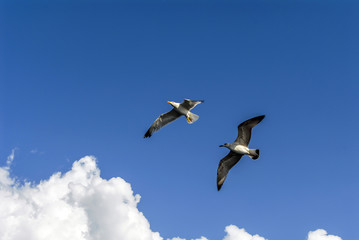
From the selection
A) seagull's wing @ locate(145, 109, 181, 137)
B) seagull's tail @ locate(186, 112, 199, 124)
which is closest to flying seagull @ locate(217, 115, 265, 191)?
seagull's tail @ locate(186, 112, 199, 124)

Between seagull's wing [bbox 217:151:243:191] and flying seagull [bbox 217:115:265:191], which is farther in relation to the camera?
seagull's wing [bbox 217:151:243:191]

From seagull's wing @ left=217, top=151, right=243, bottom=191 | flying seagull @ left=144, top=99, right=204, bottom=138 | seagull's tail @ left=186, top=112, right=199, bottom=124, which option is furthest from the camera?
seagull's tail @ left=186, top=112, right=199, bottom=124

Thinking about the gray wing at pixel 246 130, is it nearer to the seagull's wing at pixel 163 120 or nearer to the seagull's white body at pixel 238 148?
the seagull's white body at pixel 238 148

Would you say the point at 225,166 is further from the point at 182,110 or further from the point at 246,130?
the point at 182,110

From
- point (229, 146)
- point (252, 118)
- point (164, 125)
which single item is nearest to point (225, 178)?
point (229, 146)

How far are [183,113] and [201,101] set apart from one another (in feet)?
8.30

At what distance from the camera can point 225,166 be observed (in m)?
22.2

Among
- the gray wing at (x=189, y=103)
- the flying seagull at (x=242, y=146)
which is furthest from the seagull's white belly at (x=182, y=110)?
the flying seagull at (x=242, y=146)

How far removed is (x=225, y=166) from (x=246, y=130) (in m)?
3.28

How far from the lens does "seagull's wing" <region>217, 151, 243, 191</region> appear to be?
21812 mm

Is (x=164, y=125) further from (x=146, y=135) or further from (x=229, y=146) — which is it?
(x=229, y=146)

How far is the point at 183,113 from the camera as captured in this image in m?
25.0

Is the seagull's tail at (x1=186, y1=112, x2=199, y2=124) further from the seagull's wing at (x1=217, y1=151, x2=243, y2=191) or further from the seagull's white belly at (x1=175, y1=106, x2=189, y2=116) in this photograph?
the seagull's wing at (x1=217, y1=151, x2=243, y2=191)

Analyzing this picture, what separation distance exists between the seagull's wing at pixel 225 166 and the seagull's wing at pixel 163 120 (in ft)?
18.8
